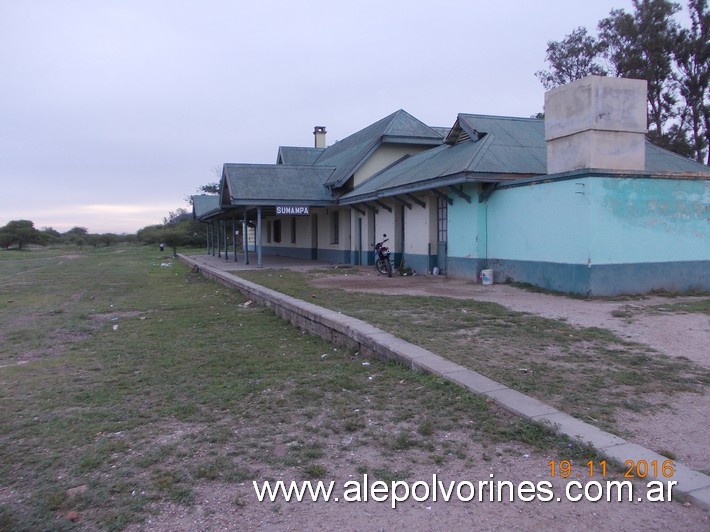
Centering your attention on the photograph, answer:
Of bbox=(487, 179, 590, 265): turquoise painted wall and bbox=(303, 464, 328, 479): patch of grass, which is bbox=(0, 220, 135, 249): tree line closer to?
bbox=(487, 179, 590, 265): turquoise painted wall

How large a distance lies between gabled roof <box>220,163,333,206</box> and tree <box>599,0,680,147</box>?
1590 centimetres

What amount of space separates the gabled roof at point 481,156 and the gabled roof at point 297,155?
13043mm

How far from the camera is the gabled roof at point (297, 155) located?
3203 centimetres

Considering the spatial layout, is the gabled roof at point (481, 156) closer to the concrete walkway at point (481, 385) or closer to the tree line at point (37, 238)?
the concrete walkway at point (481, 385)

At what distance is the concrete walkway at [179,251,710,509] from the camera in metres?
3.60

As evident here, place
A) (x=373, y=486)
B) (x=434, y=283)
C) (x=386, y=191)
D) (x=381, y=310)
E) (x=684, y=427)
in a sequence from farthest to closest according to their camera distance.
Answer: (x=386, y=191) < (x=434, y=283) < (x=381, y=310) < (x=684, y=427) < (x=373, y=486)

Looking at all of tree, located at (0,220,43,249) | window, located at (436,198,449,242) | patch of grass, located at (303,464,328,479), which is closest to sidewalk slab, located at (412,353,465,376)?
patch of grass, located at (303,464,328,479)

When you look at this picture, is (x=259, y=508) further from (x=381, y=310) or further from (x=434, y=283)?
(x=434, y=283)

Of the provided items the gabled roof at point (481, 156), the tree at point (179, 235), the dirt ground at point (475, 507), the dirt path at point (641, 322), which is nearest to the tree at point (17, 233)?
the tree at point (179, 235)

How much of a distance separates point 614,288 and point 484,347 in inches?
220

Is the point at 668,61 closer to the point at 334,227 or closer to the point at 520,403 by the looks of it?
the point at 334,227

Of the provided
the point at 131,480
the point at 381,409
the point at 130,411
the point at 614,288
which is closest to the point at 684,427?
the point at 381,409

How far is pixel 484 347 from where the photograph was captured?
7.06 metres

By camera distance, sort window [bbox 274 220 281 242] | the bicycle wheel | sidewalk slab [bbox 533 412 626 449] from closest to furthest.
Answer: sidewalk slab [bbox 533 412 626 449] < the bicycle wheel < window [bbox 274 220 281 242]
